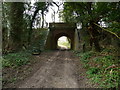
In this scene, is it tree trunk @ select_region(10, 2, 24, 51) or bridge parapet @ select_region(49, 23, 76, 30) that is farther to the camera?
bridge parapet @ select_region(49, 23, 76, 30)

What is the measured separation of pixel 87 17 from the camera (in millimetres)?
6973

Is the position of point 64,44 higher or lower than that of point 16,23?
lower

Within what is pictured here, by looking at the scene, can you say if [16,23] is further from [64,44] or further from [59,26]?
[64,44]

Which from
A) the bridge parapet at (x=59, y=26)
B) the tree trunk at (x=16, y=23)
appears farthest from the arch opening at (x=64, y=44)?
the tree trunk at (x=16, y=23)

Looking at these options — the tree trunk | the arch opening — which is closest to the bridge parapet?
the tree trunk

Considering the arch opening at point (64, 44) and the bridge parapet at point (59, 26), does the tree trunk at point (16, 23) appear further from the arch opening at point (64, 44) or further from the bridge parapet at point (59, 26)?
the arch opening at point (64, 44)

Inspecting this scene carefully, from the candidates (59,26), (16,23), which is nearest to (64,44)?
(59,26)

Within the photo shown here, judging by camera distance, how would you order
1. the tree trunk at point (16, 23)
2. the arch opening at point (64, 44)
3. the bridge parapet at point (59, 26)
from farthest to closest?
the arch opening at point (64, 44), the bridge parapet at point (59, 26), the tree trunk at point (16, 23)

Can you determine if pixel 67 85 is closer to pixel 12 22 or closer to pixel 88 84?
pixel 88 84

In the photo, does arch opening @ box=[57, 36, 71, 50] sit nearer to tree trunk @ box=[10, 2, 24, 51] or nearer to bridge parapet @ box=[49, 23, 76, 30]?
bridge parapet @ box=[49, 23, 76, 30]

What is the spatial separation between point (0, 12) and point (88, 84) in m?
7.78

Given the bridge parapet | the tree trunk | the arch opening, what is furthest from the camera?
the arch opening

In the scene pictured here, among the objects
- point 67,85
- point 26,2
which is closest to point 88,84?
point 67,85

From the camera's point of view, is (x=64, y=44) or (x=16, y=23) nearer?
(x=16, y=23)
